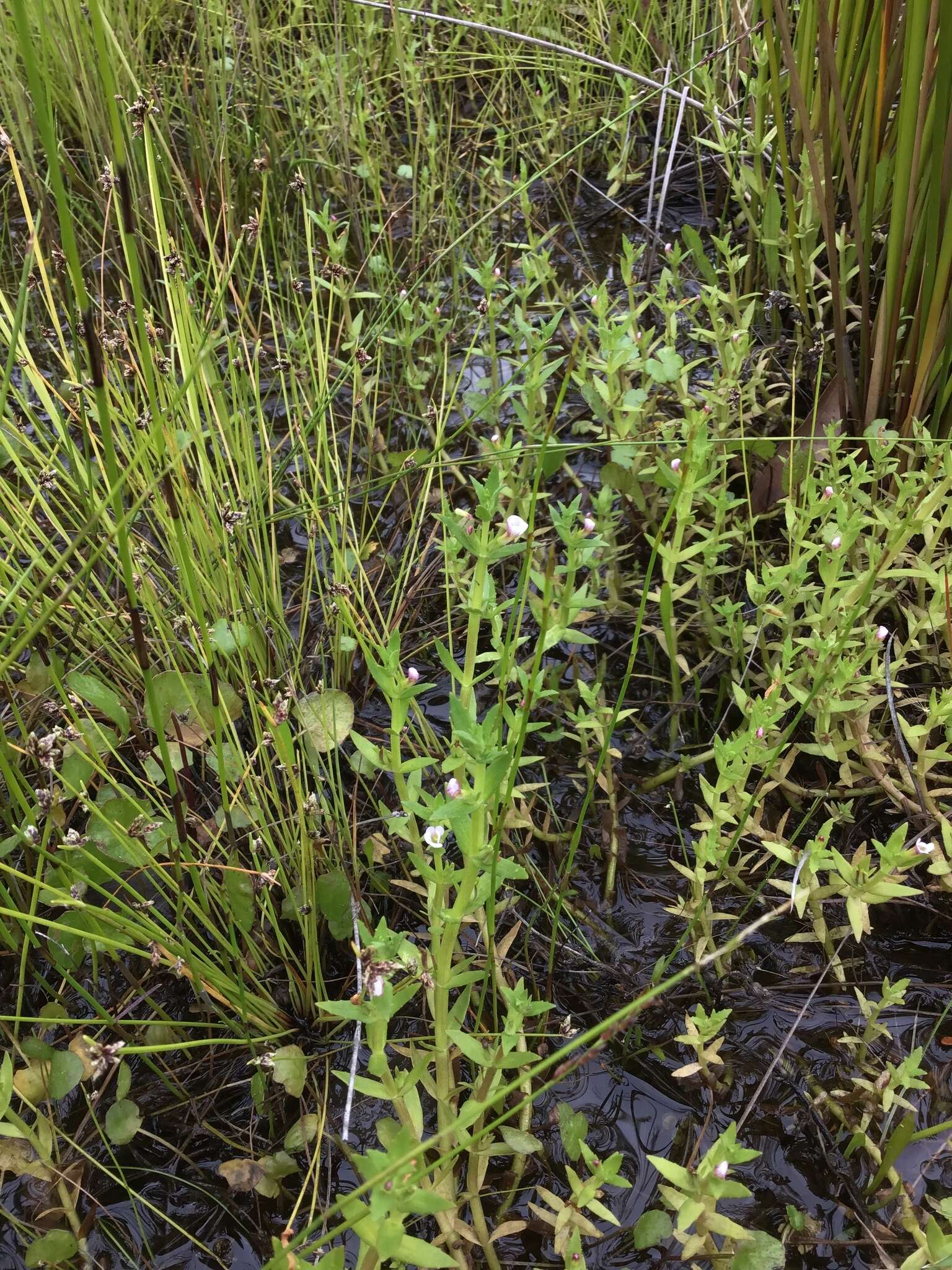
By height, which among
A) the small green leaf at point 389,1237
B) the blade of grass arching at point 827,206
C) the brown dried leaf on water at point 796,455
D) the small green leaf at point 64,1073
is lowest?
the small green leaf at point 64,1073

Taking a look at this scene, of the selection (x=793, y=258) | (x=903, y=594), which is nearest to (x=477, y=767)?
(x=903, y=594)

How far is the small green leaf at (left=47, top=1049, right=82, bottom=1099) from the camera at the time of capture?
1.19 meters

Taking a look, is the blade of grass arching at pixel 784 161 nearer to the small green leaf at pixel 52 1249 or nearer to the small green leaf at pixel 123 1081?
the small green leaf at pixel 123 1081

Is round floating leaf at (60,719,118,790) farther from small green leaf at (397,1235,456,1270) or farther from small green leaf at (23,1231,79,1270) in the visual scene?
small green leaf at (397,1235,456,1270)

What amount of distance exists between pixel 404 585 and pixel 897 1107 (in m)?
1.22

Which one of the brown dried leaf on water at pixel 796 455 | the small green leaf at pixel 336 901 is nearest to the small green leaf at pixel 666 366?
the brown dried leaf on water at pixel 796 455

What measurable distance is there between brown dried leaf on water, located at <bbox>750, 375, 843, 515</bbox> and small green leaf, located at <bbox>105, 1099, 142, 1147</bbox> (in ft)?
4.66

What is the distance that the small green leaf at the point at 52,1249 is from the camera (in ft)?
3.57

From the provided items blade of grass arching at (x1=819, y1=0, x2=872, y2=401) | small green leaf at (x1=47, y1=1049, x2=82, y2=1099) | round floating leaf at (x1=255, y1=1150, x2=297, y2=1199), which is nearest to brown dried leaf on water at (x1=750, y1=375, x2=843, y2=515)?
blade of grass arching at (x1=819, y1=0, x2=872, y2=401)

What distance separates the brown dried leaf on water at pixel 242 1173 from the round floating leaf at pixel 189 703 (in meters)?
0.61

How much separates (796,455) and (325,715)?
1.12 m

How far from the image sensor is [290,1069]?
1229 millimetres

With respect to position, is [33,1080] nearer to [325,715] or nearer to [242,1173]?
[242,1173]

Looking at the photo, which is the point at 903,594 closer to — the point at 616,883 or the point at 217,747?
the point at 616,883
